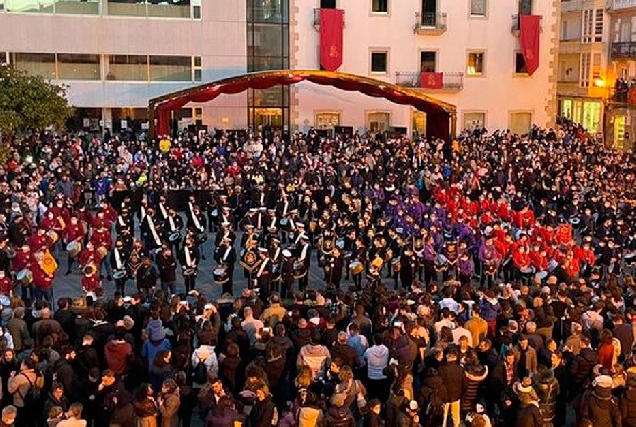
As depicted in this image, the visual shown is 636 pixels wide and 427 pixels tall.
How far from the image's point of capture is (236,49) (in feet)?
133

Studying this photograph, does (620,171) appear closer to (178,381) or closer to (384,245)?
(384,245)

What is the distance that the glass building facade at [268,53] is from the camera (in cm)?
4084

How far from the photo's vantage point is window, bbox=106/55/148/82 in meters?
39.6

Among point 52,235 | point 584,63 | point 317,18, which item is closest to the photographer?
point 52,235

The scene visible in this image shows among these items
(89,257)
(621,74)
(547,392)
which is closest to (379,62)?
(621,74)

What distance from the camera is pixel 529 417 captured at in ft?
30.7

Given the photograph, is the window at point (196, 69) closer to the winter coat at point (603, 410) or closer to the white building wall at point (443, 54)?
the white building wall at point (443, 54)

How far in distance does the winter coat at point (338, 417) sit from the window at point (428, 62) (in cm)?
3460

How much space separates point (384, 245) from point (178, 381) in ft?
26.9

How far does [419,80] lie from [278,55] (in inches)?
285

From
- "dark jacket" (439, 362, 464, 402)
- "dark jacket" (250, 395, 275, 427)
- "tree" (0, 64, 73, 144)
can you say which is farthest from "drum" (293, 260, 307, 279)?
"tree" (0, 64, 73, 144)

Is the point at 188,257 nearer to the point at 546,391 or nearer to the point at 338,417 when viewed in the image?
the point at 338,417

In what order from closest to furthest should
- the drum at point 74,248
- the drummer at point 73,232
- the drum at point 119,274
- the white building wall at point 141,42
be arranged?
the drum at point 119,274
the drum at point 74,248
the drummer at point 73,232
the white building wall at point 141,42

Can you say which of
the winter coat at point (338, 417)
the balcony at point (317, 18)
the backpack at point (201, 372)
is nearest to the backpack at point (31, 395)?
the backpack at point (201, 372)
